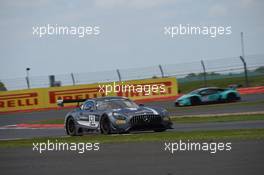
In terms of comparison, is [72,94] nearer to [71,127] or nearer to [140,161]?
[71,127]

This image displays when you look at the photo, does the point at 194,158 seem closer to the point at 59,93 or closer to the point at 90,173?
the point at 90,173

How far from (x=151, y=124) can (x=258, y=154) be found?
7449 millimetres

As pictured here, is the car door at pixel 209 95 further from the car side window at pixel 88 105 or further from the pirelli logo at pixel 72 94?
the car side window at pixel 88 105

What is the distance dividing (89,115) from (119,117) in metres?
1.34

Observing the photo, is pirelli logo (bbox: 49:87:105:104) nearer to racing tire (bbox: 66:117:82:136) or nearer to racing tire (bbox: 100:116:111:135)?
racing tire (bbox: 66:117:82:136)

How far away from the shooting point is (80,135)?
19.4 metres

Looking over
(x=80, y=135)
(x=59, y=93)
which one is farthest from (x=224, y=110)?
(x=59, y=93)

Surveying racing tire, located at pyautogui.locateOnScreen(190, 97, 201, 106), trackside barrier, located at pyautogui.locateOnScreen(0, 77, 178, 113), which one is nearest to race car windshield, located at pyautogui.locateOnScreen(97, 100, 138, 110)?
racing tire, located at pyautogui.locateOnScreen(190, 97, 201, 106)

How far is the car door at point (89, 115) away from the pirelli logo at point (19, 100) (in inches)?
725

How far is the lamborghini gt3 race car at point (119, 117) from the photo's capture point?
696 inches

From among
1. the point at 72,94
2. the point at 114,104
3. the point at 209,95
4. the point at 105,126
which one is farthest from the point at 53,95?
the point at 105,126

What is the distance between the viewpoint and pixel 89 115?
18.8m

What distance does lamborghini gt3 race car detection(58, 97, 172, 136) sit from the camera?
17.7 m

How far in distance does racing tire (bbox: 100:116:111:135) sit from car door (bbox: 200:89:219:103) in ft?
48.8
